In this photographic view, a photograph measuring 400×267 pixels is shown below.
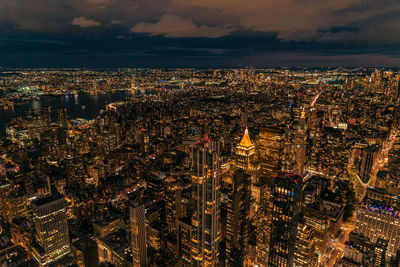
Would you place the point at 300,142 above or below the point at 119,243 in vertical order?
above

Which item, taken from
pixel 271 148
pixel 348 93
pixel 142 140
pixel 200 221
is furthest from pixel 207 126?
pixel 348 93

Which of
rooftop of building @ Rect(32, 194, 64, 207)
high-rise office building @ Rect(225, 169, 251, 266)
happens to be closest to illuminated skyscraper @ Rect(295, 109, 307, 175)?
high-rise office building @ Rect(225, 169, 251, 266)

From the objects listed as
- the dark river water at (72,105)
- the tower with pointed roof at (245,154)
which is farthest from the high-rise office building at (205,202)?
the dark river water at (72,105)

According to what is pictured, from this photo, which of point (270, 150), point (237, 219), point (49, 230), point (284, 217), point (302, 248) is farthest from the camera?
point (270, 150)

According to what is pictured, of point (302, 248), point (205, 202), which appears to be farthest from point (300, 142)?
point (205, 202)

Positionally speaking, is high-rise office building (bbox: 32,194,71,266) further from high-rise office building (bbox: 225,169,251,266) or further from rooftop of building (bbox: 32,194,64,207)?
high-rise office building (bbox: 225,169,251,266)

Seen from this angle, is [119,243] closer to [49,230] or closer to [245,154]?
[49,230]
